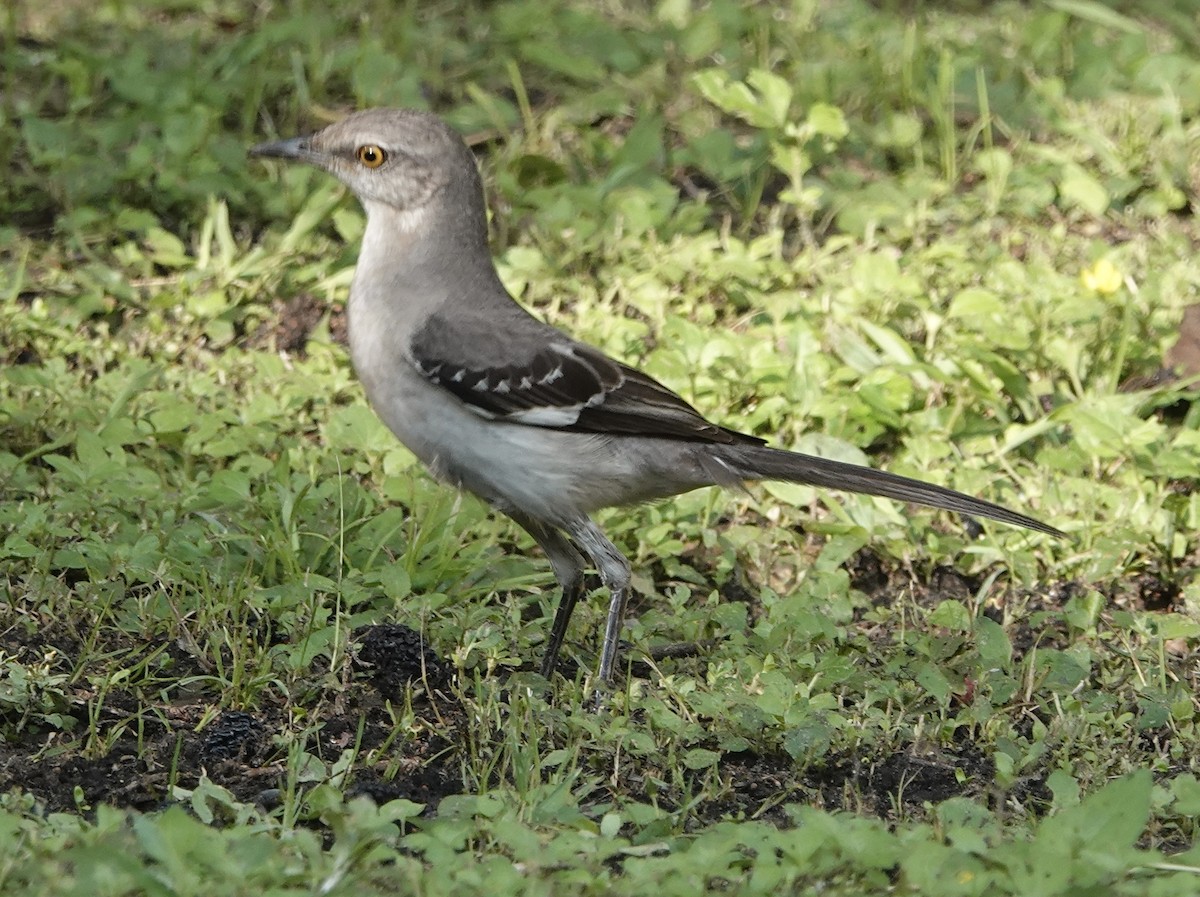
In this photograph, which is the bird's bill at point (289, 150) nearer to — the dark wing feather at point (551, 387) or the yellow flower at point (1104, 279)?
the dark wing feather at point (551, 387)

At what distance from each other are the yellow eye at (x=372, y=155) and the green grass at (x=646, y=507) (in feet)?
3.49

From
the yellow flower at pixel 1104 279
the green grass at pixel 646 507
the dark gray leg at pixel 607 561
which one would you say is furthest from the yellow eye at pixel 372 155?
the yellow flower at pixel 1104 279

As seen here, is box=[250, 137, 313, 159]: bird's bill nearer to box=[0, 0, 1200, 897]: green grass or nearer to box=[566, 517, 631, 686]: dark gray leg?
box=[0, 0, 1200, 897]: green grass

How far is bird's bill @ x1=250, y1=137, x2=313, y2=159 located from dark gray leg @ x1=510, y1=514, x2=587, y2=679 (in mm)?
1607

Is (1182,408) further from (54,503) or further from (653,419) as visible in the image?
(54,503)

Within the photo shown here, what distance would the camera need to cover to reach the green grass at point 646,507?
13.8ft

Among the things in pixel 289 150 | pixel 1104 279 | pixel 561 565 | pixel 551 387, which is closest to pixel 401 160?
pixel 289 150

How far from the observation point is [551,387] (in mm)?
5492

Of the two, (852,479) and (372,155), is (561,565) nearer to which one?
(852,479)

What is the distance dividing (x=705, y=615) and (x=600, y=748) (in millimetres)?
998

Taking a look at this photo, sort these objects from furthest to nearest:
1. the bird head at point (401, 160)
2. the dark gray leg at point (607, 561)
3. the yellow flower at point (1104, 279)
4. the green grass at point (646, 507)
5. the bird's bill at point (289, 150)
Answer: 1. the yellow flower at point (1104, 279)
2. the bird's bill at point (289, 150)
3. the bird head at point (401, 160)
4. the dark gray leg at point (607, 561)
5. the green grass at point (646, 507)

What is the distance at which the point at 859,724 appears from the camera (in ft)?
16.0

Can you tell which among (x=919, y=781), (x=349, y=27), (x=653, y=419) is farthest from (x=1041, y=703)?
(x=349, y=27)

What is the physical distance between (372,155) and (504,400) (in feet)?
3.69
